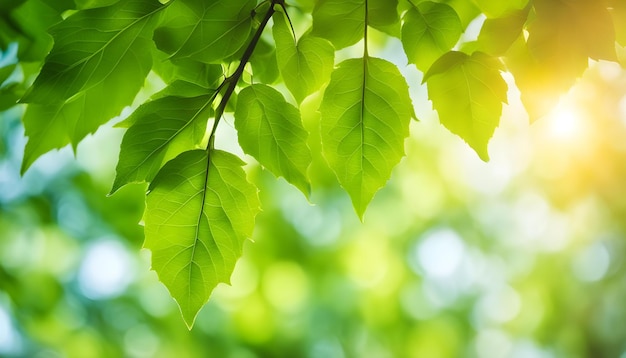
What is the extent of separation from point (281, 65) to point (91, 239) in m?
5.82

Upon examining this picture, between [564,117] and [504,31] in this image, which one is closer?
[504,31]

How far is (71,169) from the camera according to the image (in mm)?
5590

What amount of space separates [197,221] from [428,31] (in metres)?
0.31

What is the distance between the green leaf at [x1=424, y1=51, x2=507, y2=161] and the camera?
54 cm

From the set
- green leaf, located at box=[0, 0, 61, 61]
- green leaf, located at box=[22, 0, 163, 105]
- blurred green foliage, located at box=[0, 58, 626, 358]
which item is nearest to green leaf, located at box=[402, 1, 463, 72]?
green leaf, located at box=[22, 0, 163, 105]

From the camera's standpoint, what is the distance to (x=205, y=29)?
53cm

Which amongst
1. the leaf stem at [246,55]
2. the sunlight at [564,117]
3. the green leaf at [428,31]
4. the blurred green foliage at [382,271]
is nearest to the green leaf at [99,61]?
the leaf stem at [246,55]

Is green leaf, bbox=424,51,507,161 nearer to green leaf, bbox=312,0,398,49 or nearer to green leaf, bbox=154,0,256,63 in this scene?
green leaf, bbox=312,0,398,49

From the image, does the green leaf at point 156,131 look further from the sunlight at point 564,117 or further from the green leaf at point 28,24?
the sunlight at point 564,117

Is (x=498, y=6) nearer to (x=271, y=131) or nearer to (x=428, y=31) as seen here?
(x=428, y=31)

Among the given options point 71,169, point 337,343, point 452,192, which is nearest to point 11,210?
point 71,169

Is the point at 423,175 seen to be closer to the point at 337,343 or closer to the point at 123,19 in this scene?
the point at 337,343

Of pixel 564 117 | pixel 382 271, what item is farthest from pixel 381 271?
pixel 564 117

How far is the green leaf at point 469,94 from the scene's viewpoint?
537mm
